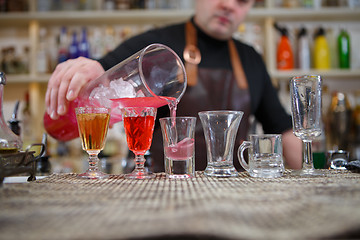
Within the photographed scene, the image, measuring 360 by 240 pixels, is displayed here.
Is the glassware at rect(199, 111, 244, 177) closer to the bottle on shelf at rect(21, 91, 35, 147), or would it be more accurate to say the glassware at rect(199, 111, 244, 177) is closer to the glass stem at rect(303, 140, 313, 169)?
the glass stem at rect(303, 140, 313, 169)

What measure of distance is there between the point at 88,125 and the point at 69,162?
189cm

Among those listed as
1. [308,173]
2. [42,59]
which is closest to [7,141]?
[308,173]

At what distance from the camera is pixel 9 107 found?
2.81 m

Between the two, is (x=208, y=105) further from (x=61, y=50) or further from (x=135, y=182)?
A: (x=61, y=50)

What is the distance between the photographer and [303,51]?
2.65 metres

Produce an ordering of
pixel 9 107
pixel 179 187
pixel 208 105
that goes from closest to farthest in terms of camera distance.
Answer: pixel 179 187 < pixel 208 105 < pixel 9 107

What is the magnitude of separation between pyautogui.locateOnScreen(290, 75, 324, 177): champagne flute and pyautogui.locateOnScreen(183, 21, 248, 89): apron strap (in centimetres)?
93

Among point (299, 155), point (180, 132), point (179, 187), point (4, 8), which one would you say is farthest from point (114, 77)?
point (4, 8)

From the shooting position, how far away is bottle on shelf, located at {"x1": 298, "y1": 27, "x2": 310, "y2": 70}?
2.64m

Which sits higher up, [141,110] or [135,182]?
[141,110]

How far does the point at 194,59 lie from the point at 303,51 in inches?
44.3

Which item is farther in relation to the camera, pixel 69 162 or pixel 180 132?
pixel 69 162

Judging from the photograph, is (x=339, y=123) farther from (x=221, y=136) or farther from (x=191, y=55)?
(x=221, y=136)

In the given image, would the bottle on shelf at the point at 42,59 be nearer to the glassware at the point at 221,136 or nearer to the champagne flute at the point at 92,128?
the champagne flute at the point at 92,128
